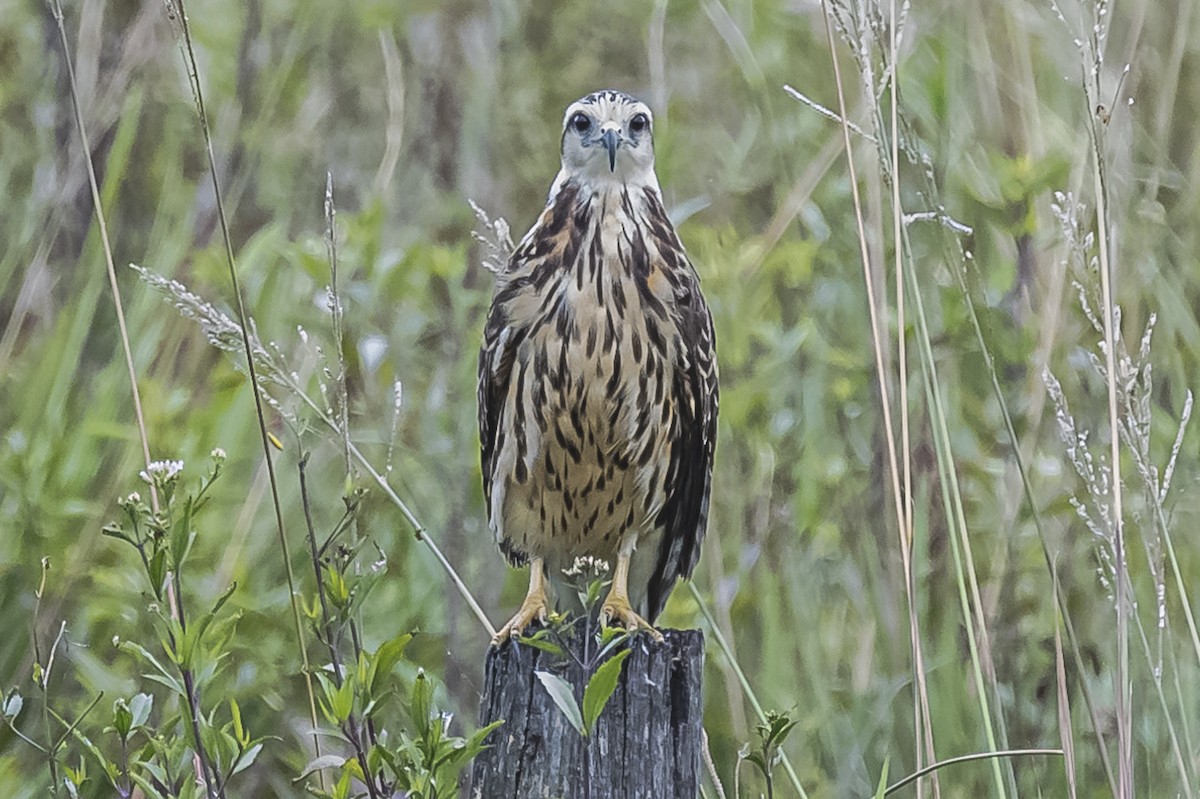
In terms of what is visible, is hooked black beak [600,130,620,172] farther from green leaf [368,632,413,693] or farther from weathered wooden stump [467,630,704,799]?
green leaf [368,632,413,693]

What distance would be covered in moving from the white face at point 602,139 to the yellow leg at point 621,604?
0.80 m

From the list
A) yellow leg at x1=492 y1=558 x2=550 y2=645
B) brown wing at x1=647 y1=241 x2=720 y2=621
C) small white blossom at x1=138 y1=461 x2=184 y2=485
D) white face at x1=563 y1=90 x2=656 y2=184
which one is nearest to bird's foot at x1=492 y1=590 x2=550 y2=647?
yellow leg at x1=492 y1=558 x2=550 y2=645

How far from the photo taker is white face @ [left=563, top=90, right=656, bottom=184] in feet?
11.0

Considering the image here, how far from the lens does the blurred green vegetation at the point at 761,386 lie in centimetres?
343

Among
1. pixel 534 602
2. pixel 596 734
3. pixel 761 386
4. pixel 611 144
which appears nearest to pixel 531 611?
pixel 534 602

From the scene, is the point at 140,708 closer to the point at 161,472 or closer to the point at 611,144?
the point at 161,472

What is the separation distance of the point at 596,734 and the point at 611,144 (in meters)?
1.48

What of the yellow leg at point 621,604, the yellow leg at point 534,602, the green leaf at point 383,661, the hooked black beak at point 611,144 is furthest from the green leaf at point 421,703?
the hooked black beak at point 611,144

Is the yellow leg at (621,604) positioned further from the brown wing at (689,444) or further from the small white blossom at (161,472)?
the small white blossom at (161,472)

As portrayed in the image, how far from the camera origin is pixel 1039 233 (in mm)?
3641

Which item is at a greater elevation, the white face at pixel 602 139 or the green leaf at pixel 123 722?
the white face at pixel 602 139

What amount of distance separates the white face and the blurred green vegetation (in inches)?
5.6

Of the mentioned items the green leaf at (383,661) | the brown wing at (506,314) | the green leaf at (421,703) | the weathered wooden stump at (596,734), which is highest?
the brown wing at (506,314)

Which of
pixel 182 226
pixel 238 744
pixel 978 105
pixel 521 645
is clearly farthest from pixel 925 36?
pixel 238 744
